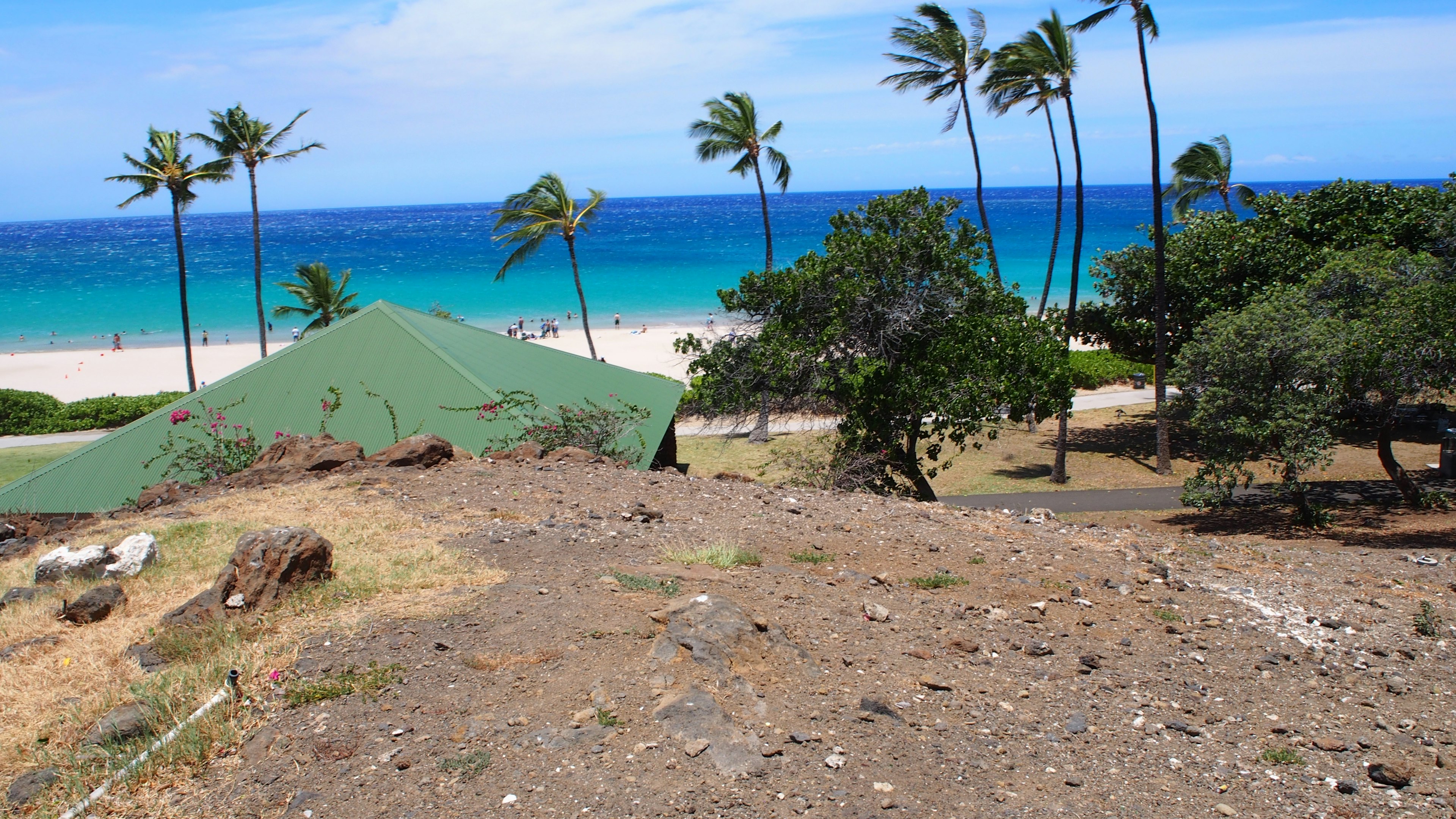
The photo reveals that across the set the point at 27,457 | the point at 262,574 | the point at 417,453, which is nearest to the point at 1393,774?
the point at 262,574

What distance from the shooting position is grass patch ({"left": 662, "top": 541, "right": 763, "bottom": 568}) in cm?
877

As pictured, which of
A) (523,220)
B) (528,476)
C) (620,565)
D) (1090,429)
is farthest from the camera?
(523,220)

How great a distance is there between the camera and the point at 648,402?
1823 cm

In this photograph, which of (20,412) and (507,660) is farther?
(20,412)

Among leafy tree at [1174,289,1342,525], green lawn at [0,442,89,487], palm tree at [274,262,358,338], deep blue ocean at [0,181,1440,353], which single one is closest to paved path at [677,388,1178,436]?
deep blue ocean at [0,181,1440,353]

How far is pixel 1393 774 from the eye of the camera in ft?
18.7

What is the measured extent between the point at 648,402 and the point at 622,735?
12.9m

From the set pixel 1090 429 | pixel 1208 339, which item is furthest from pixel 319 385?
pixel 1090 429

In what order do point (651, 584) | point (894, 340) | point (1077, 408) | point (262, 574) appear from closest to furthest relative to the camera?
point (262, 574) < point (651, 584) < point (894, 340) < point (1077, 408)

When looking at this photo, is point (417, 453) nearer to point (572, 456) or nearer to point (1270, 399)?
point (572, 456)

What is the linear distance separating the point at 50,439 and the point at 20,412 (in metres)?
1.85

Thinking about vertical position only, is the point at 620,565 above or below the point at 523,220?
below

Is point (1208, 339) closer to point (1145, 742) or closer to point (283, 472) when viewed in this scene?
point (1145, 742)

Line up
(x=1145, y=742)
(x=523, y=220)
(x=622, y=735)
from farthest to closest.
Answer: (x=523, y=220) < (x=1145, y=742) < (x=622, y=735)
